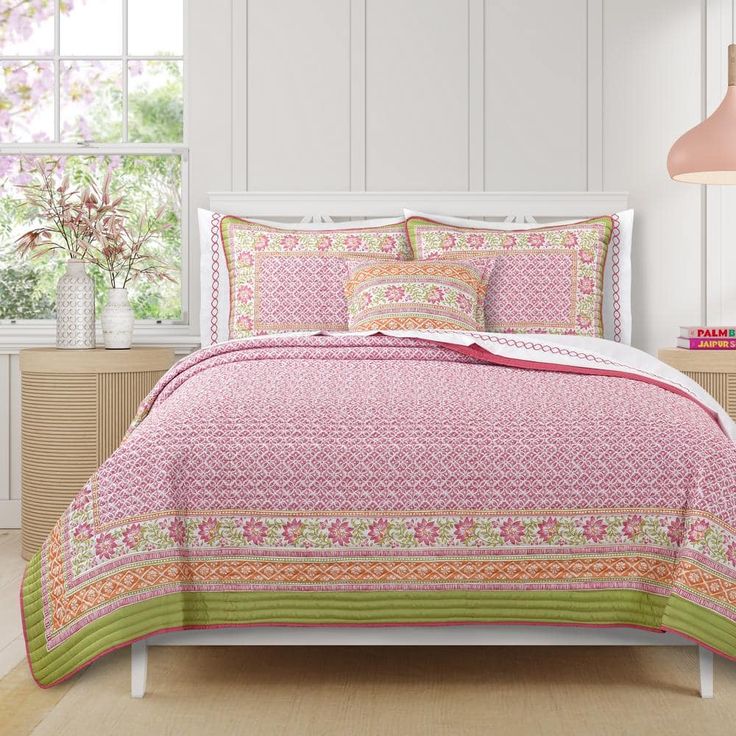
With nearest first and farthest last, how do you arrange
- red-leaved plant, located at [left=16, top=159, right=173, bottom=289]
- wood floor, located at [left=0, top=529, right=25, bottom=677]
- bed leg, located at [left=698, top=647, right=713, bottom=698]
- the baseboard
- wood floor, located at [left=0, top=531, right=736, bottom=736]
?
wood floor, located at [left=0, top=531, right=736, bottom=736] < bed leg, located at [left=698, top=647, right=713, bottom=698] < wood floor, located at [left=0, top=529, right=25, bottom=677] < red-leaved plant, located at [left=16, top=159, right=173, bottom=289] < the baseboard

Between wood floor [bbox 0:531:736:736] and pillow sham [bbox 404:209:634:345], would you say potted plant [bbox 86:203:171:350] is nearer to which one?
pillow sham [bbox 404:209:634:345]

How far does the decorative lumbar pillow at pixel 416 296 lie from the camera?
3.26 meters

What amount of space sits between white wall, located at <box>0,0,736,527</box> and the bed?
2191 millimetres

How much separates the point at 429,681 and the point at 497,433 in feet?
1.97

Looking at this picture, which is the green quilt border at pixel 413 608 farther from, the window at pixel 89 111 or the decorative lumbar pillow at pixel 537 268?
the window at pixel 89 111

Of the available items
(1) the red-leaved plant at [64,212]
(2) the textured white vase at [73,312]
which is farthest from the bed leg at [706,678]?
(1) the red-leaved plant at [64,212]

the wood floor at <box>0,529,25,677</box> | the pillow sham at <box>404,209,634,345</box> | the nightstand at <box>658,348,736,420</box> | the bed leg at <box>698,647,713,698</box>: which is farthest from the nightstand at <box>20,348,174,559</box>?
the bed leg at <box>698,647,713,698</box>

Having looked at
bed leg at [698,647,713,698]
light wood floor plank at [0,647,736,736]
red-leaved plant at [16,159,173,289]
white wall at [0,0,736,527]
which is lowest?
light wood floor plank at [0,647,736,736]

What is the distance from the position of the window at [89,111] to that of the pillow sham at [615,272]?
114 centimetres

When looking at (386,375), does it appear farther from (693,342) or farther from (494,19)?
(494,19)

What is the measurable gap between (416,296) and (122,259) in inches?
Answer: 56.4

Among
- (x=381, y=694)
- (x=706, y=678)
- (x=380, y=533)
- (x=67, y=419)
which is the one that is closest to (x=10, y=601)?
(x=67, y=419)

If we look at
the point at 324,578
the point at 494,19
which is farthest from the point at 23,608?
the point at 494,19

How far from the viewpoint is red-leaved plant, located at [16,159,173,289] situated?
12.2 feet
